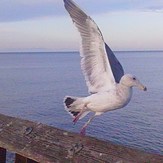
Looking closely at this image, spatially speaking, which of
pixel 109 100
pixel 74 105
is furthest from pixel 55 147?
pixel 74 105

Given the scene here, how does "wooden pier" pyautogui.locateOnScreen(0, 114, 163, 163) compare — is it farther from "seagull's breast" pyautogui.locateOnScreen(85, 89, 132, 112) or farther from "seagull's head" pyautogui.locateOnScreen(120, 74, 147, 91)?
"seagull's head" pyautogui.locateOnScreen(120, 74, 147, 91)

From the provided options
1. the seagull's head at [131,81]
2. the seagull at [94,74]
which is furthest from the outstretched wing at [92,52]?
the seagull's head at [131,81]

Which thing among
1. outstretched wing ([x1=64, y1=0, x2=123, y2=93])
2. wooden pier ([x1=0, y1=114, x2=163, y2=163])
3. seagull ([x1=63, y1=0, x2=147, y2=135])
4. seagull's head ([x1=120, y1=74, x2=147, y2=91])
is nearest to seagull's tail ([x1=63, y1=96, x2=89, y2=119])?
seagull ([x1=63, y1=0, x2=147, y2=135])

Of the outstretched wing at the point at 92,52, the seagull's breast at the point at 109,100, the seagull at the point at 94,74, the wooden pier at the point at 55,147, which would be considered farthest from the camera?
the outstretched wing at the point at 92,52

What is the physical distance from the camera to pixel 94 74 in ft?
12.6

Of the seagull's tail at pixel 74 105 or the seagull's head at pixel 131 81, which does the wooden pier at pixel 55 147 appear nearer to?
the seagull's head at pixel 131 81

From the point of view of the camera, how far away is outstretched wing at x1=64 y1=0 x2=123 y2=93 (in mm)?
3727

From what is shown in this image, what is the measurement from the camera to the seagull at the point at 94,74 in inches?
134

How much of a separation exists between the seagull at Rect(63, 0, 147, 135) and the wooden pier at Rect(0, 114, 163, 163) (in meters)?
0.85

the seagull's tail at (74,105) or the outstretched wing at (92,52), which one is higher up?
the outstretched wing at (92,52)

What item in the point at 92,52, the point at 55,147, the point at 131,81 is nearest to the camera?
the point at 55,147

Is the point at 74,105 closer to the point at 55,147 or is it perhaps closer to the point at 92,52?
the point at 92,52

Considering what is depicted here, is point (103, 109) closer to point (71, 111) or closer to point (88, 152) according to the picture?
point (71, 111)

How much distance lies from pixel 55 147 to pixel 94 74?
149cm
